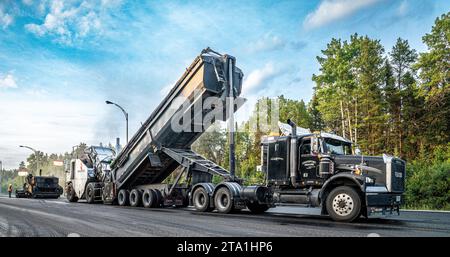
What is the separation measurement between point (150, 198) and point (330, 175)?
7.75 metres

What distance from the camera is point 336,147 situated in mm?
11602

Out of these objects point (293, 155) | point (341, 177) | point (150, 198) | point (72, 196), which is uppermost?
point (293, 155)

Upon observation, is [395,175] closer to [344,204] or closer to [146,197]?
[344,204]

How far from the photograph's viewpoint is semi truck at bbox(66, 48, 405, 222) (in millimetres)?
10164

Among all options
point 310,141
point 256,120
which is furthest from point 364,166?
point 256,120

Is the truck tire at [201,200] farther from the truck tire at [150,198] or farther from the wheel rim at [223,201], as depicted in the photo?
the truck tire at [150,198]

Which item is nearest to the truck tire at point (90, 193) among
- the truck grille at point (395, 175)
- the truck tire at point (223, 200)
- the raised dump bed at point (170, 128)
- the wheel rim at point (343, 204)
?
the raised dump bed at point (170, 128)

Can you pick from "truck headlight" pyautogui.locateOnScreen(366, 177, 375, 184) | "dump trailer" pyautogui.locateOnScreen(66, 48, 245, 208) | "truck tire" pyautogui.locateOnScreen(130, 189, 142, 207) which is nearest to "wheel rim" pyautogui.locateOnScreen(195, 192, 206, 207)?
"dump trailer" pyautogui.locateOnScreen(66, 48, 245, 208)

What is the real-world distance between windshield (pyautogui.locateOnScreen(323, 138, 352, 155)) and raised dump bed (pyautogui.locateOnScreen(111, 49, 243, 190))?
13.3 ft

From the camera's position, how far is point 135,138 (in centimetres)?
1656

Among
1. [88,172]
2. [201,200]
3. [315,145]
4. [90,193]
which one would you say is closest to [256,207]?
[201,200]

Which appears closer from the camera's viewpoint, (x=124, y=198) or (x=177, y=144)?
(x=177, y=144)

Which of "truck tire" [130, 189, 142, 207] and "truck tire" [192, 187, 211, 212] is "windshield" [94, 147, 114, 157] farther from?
"truck tire" [192, 187, 211, 212]

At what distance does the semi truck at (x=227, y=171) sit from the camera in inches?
400
